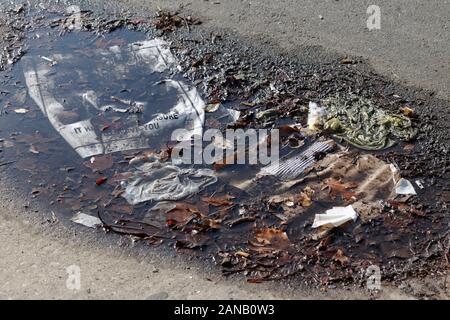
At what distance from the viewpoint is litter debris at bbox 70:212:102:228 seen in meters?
3.91

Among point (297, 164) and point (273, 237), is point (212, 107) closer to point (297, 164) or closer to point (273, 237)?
point (297, 164)

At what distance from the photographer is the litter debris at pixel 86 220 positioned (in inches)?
154

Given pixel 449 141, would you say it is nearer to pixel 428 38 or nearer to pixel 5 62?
pixel 428 38

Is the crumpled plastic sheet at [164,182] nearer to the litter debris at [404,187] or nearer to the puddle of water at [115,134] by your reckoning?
the puddle of water at [115,134]

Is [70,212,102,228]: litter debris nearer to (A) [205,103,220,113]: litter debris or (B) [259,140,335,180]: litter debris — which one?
(B) [259,140,335,180]: litter debris

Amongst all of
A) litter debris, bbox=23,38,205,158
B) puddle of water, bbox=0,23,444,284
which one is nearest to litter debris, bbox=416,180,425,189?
puddle of water, bbox=0,23,444,284

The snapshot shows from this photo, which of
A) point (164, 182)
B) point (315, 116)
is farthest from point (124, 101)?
point (315, 116)

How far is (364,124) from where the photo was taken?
181 inches

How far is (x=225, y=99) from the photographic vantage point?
490cm

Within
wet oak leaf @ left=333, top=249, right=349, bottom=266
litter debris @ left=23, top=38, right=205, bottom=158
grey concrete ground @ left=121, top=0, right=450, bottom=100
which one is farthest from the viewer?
grey concrete ground @ left=121, top=0, right=450, bottom=100

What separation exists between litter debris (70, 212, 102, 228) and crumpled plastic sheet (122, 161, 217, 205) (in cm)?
26

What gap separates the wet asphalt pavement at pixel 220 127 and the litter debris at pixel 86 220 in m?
0.06

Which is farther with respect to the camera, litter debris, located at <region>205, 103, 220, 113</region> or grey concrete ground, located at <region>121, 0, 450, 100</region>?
grey concrete ground, located at <region>121, 0, 450, 100</region>
